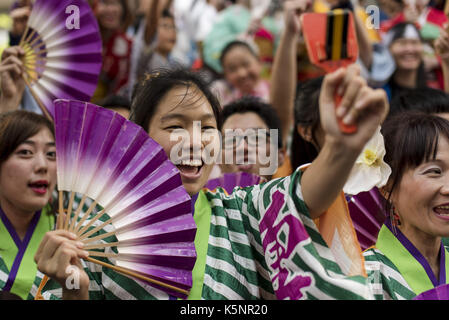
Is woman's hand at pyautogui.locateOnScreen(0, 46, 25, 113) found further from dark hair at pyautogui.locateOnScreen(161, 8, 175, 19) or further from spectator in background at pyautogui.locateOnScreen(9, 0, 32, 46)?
dark hair at pyautogui.locateOnScreen(161, 8, 175, 19)

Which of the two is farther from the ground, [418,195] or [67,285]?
[418,195]

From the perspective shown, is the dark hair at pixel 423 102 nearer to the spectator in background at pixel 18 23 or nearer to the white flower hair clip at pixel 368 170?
the white flower hair clip at pixel 368 170

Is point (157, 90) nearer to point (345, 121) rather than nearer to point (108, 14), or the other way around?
point (345, 121)

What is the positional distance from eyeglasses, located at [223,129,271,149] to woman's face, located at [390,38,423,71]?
144cm

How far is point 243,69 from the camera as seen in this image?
13.6ft

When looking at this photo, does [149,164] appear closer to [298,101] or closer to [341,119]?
[341,119]

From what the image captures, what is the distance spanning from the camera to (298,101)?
317cm

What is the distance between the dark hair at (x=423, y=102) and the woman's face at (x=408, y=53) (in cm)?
94

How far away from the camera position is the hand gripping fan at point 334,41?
2.81m

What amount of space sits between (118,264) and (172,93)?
0.59 meters

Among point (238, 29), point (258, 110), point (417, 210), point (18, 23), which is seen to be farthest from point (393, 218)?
point (238, 29)

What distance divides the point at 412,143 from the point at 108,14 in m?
2.57
